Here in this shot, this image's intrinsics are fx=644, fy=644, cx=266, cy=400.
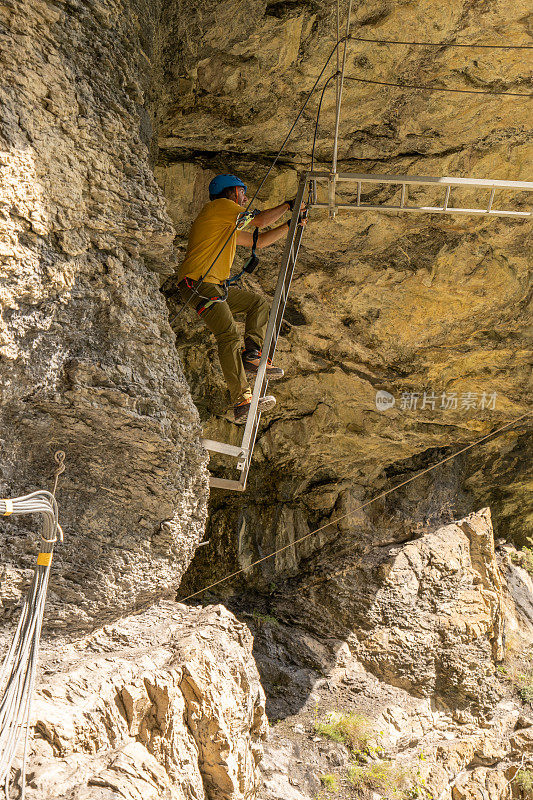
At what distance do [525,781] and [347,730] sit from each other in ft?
8.13

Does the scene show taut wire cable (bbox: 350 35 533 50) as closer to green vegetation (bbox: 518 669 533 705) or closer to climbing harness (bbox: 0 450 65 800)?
climbing harness (bbox: 0 450 65 800)

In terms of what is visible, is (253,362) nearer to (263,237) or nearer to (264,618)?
(263,237)

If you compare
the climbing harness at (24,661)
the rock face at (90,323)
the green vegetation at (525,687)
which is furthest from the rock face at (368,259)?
the climbing harness at (24,661)

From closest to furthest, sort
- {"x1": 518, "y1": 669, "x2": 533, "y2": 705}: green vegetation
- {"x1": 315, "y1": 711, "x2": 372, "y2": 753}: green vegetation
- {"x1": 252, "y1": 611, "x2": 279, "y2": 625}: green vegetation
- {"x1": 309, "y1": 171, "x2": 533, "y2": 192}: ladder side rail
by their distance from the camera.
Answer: {"x1": 309, "y1": 171, "x2": 533, "y2": 192}: ladder side rail → {"x1": 315, "y1": 711, "x2": 372, "y2": 753}: green vegetation → {"x1": 252, "y1": 611, "x2": 279, "y2": 625}: green vegetation → {"x1": 518, "y1": 669, "x2": 533, "y2": 705}: green vegetation

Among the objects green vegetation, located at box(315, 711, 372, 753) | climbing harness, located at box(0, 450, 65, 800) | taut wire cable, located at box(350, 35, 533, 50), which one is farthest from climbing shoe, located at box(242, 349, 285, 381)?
green vegetation, located at box(315, 711, 372, 753)

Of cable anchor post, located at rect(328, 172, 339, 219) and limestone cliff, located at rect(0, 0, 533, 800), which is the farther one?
cable anchor post, located at rect(328, 172, 339, 219)

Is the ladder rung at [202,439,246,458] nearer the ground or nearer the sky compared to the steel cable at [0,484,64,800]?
nearer the sky

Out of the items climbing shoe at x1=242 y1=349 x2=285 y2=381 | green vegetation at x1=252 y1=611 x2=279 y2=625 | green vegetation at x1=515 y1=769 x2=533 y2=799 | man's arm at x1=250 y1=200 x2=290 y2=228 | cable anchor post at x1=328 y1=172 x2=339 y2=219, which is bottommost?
green vegetation at x1=515 y1=769 x2=533 y2=799

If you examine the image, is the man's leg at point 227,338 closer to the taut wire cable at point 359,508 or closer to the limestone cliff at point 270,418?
the limestone cliff at point 270,418

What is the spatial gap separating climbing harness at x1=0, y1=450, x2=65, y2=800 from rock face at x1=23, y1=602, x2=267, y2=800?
30cm

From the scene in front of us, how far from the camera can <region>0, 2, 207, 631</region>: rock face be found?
2652mm

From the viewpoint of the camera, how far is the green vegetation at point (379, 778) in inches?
245

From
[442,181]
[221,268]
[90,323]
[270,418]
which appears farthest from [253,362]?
[270,418]

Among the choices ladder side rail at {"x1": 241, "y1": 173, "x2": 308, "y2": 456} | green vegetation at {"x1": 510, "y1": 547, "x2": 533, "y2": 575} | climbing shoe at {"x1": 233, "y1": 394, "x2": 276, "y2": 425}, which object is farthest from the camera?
green vegetation at {"x1": 510, "y1": 547, "x2": 533, "y2": 575}
